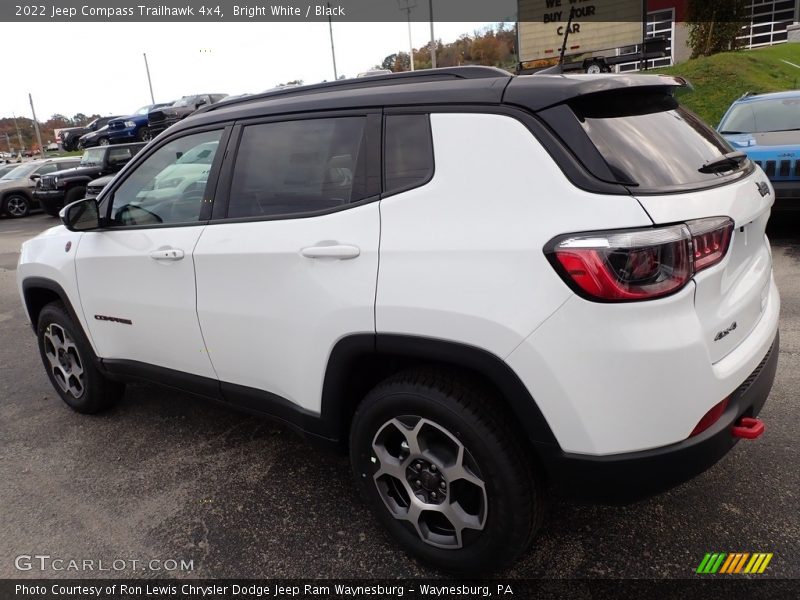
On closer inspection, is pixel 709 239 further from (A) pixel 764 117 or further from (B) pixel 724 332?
(A) pixel 764 117

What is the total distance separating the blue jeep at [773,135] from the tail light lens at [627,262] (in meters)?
A: 5.59

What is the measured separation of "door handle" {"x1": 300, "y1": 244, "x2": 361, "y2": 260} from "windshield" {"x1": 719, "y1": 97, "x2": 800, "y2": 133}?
730cm

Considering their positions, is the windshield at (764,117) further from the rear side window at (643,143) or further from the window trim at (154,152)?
the window trim at (154,152)

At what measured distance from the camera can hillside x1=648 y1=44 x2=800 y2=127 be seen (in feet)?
52.0

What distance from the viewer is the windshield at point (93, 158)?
58.4 ft

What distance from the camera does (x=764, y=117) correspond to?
7781mm

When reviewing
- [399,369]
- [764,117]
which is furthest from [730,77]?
[399,369]

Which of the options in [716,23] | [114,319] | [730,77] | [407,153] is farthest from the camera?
[716,23]

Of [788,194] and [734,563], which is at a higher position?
[788,194]

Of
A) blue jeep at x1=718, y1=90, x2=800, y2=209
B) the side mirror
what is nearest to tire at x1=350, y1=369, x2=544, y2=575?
the side mirror

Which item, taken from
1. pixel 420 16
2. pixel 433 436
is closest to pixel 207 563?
pixel 433 436

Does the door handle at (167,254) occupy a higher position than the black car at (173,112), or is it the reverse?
the black car at (173,112)

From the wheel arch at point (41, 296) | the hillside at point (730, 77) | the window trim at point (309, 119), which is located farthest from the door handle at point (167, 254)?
the hillside at point (730, 77)

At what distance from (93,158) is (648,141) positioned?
1901 cm
